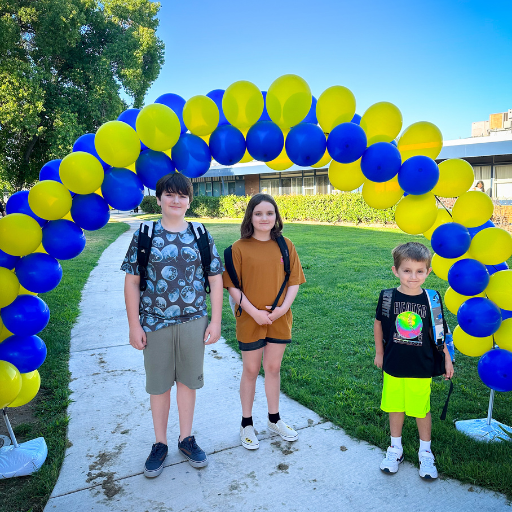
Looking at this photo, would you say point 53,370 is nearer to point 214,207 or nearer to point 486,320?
point 486,320

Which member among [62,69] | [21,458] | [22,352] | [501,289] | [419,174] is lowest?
[21,458]

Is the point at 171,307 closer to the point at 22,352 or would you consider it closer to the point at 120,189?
the point at 120,189

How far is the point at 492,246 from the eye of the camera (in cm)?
248

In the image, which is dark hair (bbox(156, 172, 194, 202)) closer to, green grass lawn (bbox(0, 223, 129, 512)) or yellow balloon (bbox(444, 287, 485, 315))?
green grass lawn (bbox(0, 223, 129, 512))

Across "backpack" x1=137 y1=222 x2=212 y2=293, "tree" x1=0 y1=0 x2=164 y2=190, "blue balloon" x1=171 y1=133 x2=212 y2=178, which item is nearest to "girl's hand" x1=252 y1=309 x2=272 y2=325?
"backpack" x1=137 y1=222 x2=212 y2=293

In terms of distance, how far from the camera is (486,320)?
98.0 inches

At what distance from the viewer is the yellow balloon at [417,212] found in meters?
2.55

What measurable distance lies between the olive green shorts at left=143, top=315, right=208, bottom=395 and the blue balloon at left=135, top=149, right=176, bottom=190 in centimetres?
90

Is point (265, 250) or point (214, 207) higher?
point (214, 207)

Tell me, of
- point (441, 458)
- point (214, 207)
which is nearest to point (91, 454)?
point (441, 458)

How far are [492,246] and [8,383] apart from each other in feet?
9.50

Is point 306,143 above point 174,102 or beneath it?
beneath

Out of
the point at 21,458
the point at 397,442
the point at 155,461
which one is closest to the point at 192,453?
the point at 155,461

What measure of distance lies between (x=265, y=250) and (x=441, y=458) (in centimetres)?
162
